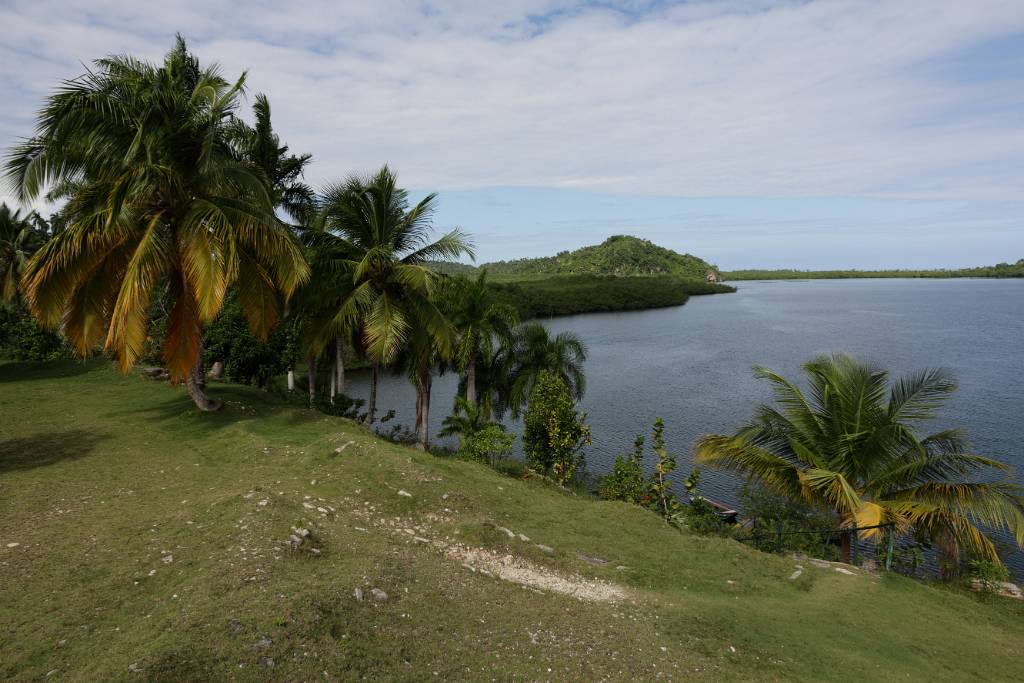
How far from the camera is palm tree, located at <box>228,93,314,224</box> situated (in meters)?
17.4

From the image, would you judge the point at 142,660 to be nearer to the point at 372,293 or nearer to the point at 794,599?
the point at 794,599

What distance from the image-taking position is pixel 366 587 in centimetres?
636

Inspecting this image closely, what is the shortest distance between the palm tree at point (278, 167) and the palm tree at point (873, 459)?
13.8m

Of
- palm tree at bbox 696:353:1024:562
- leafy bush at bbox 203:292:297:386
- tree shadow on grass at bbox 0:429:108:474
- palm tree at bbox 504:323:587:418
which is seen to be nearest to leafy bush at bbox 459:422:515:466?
palm tree at bbox 696:353:1024:562

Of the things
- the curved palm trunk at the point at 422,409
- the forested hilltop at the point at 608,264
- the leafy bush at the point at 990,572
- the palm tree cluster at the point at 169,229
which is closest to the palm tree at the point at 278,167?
the palm tree cluster at the point at 169,229

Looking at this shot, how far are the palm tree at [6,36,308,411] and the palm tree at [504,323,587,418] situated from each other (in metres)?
12.5

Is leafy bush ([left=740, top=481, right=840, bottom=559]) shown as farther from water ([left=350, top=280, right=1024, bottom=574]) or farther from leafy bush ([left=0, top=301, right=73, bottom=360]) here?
leafy bush ([left=0, top=301, right=73, bottom=360])

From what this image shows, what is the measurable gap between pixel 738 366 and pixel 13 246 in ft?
147

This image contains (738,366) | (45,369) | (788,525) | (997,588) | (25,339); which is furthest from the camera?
(738,366)

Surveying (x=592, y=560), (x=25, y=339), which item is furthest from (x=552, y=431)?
(x=25, y=339)

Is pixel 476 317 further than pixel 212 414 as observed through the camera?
Yes

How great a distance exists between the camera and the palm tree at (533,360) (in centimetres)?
2388

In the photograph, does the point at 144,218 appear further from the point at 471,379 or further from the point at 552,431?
the point at 471,379

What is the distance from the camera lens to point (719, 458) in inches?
520
